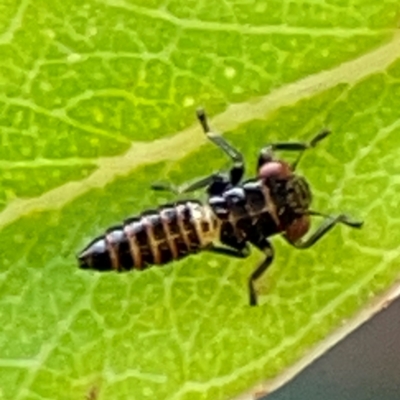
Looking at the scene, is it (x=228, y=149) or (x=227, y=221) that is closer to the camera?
(x=228, y=149)

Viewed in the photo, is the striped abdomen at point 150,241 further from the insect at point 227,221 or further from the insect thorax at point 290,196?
the insect thorax at point 290,196

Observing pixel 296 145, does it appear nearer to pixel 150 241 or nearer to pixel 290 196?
pixel 290 196

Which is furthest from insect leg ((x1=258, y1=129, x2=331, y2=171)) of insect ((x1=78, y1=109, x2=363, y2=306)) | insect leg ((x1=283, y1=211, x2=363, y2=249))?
insect leg ((x1=283, y1=211, x2=363, y2=249))

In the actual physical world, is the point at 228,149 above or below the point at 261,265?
above

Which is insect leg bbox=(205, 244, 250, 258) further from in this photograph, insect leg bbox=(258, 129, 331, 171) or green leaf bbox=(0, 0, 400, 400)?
insect leg bbox=(258, 129, 331, 171)

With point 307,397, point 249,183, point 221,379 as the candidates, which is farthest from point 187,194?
point 307,397

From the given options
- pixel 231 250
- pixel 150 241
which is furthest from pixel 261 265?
pixel 150 241
